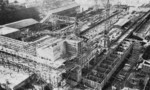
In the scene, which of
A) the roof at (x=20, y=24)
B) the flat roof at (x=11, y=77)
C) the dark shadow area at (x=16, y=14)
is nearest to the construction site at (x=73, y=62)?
the flat roof at (x=11, y=77)

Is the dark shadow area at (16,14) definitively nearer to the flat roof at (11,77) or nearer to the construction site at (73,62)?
the construction site at (73,62)

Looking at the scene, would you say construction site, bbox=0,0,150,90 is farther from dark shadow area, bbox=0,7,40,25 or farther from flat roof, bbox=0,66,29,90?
dark shadow area, bbox=0,7,40,25

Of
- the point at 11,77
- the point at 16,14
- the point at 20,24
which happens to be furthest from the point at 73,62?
the point at 16,14

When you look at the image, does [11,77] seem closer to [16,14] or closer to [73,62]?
[73,62]

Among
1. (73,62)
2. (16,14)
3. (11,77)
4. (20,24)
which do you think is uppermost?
(16,14)

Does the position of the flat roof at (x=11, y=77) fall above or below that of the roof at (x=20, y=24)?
below

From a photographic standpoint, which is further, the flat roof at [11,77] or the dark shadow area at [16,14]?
the dark shadow area at [16,14]

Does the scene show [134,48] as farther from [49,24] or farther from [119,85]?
[49,24]

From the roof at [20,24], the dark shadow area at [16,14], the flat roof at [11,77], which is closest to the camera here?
the flat roof at [11,77]
